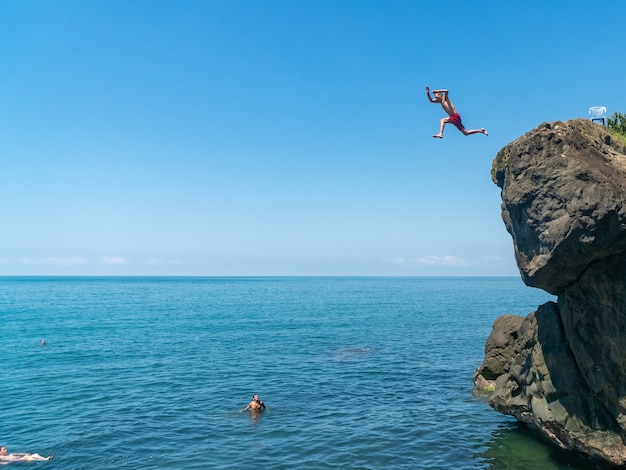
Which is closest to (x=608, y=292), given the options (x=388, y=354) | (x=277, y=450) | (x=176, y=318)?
(x=277, y=450)

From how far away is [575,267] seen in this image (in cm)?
1695

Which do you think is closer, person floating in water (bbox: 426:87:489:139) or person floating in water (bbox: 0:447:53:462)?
person floating in water (bbox: 426:87:489:139)

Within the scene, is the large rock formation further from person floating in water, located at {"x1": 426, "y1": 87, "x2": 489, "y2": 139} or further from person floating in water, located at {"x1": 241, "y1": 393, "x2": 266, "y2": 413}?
person floating in water, located at {"x1": 241, "y1": 393, "x2": 266, "y2": 413}

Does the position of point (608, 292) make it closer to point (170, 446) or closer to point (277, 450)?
point (277, 450)

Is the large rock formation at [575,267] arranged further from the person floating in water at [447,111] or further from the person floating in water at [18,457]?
the person floating in water at [18,457]

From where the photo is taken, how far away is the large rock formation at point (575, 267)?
1560 centimetres

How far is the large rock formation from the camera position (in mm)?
15602

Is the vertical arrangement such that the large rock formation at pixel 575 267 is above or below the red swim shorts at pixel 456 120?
below

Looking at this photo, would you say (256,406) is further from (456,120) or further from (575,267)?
(456,120)

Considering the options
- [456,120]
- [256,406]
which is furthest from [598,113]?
[256,406]

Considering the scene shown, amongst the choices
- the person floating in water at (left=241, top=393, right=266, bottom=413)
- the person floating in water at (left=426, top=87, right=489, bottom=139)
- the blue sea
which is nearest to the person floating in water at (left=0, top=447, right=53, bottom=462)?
the blue sea

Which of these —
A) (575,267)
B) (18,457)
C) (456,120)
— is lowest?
(18,457)

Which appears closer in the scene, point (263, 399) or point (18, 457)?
point (18, 457)

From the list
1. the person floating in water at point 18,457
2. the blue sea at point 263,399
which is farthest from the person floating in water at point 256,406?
the person floating in water at point 18,457
